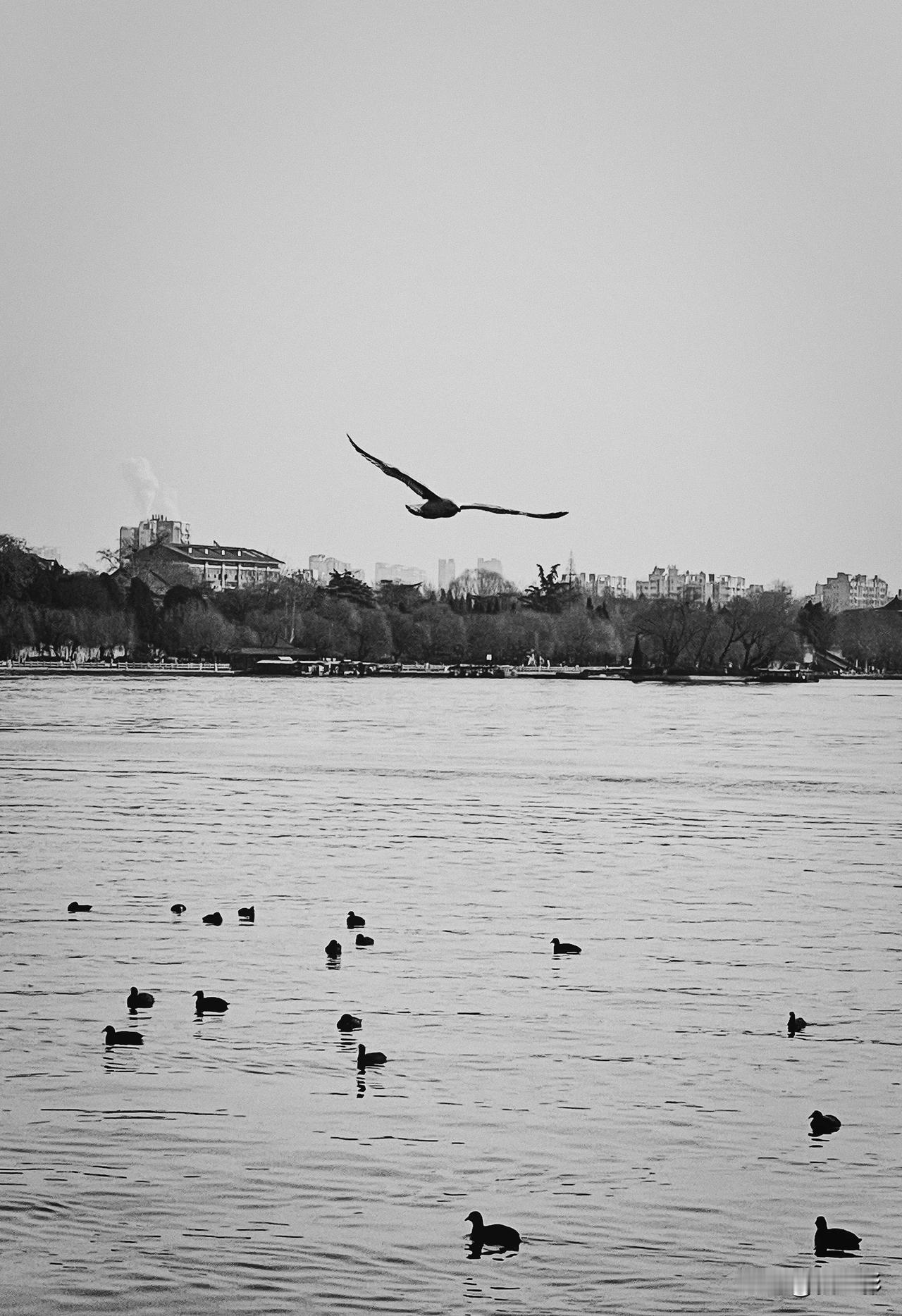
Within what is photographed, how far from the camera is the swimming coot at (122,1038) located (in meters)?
11.7

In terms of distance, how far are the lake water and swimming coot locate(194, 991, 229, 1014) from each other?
5.9 inches

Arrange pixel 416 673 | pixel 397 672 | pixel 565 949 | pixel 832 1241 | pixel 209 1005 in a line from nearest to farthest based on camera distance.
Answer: pixel 832 1241
pixel 209 1005
pixel 565 949
pixel 397 672
pixel 416 673

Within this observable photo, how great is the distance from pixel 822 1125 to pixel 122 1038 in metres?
4.64

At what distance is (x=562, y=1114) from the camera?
10562mm

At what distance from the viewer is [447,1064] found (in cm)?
1160

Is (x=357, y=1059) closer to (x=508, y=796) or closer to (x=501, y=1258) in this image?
(x=501, y=1258)

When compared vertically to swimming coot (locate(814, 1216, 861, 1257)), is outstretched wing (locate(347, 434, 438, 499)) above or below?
above

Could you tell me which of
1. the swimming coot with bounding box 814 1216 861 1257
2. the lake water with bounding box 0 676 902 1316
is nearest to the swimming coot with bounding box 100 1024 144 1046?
the lake water with bounding box 0 676 902 1316

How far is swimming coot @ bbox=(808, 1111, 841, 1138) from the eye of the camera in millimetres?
10117

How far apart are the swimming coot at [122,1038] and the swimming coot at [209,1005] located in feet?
3.23

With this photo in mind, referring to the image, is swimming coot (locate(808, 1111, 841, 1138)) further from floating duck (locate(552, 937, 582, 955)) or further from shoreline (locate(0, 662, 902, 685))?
shoreline (locate(0, 662, 902, 685))

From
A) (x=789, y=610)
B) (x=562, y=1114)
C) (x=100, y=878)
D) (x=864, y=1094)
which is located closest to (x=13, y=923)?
(x=100, y=878)

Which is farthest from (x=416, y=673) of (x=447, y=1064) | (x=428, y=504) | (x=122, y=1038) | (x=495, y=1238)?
(x=495, y=1238)

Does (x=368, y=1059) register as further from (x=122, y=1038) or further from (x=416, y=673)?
(x=416, y=673)
